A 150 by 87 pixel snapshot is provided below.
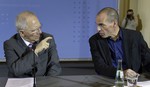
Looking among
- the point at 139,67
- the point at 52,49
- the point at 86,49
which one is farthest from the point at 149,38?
the point at 52,49

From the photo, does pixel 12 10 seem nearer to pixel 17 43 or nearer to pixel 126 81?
pixel 17 43

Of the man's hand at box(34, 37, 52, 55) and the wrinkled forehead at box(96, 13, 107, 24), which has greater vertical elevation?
the wrinkled forehead at box(96, 13, 107, 24)

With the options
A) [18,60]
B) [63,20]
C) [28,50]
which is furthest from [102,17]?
[63,20]

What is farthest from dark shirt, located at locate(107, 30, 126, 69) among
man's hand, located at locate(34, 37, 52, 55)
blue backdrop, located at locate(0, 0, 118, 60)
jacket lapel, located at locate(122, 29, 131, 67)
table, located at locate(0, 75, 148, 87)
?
blue backdrop, located at locate(0, 0, 118, 60)

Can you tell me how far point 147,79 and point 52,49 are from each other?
863 mm

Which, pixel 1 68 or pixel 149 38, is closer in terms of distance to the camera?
pixel 1 68

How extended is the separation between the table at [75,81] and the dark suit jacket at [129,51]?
386 mm

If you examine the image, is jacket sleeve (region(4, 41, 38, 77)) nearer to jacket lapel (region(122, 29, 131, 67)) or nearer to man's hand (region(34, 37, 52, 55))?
man's hand (region(34, 37, 52, 55))

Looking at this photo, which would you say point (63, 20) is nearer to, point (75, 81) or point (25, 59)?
point (25, 59)

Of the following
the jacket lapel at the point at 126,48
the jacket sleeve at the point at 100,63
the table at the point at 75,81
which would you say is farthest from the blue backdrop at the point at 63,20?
the table at the point at 75,81

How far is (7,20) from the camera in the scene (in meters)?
4.35

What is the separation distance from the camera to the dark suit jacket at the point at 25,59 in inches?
88.4

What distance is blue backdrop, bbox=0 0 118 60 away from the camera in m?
4.37

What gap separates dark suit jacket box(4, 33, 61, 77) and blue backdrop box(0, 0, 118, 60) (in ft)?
6.59
